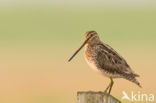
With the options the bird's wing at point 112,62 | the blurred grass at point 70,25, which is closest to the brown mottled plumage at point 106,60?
the bird's wing at point 112,62

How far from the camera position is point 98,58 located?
33.4 ft

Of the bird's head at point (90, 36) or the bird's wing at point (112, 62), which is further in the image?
the bird's head at point (90, 36)

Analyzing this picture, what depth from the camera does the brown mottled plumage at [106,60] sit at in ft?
32.4

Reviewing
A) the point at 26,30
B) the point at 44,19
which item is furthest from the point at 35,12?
the point at 26,30

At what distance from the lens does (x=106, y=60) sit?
1009 centimetres

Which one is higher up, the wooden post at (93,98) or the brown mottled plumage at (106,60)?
the brown mottled plumage at (106,60)

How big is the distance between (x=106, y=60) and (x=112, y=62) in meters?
0.12

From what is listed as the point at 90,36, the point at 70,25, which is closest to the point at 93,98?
the point at 90,36

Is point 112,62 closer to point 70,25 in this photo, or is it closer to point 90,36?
point 90,36

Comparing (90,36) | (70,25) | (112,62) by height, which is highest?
(70,25)

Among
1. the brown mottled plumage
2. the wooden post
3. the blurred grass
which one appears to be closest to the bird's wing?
the brown mottled plumage

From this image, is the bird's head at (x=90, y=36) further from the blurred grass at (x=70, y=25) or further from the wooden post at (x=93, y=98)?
the blurred grass at (x=70, y=25)

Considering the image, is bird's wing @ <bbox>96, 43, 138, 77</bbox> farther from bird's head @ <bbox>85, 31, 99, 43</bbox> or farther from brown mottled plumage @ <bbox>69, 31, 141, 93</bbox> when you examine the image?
bird's head @ <bbox>85, 31, 99, 43</bbox>

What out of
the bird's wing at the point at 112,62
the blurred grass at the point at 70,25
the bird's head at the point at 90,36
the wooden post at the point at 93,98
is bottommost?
the wooden post at the point at 93,98
